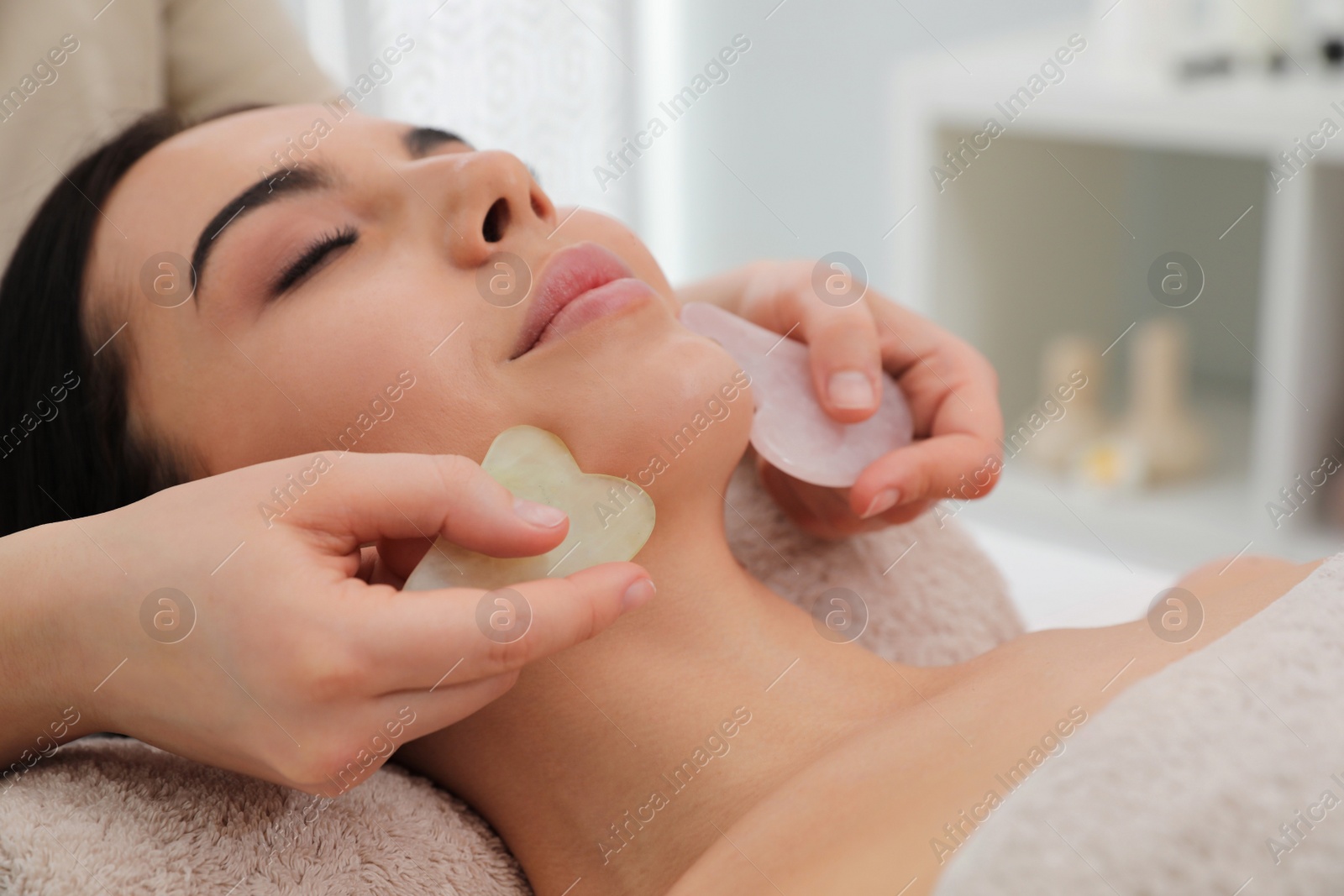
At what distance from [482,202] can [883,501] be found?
39cm

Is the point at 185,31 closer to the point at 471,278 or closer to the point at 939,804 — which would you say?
the point at 471,278

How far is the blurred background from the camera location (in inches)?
79.4

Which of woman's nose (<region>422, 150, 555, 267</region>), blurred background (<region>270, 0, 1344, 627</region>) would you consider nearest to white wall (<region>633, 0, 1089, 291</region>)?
blurred background (<region>270, 0, 1344, 627</region>)

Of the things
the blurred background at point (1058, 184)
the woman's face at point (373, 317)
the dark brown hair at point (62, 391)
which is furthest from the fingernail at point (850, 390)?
the blurred background at point (1058, 184)

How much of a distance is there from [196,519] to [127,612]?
62 millimetres

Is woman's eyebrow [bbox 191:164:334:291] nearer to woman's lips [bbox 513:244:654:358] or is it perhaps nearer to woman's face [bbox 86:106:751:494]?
woman's face [bbox 86:106:751:494]

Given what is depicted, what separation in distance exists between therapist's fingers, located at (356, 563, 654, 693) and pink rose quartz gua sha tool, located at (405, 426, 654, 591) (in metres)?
0.09

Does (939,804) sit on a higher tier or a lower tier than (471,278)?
lower

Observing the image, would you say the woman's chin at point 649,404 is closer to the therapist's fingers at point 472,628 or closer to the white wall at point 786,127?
the therapist's fingers at point 472,628

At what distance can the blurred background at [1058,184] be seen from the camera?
2.02m

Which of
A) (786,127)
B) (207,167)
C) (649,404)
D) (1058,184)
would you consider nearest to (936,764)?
(649,404)

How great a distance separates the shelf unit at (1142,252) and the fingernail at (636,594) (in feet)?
5.76

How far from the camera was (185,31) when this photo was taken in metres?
1.36

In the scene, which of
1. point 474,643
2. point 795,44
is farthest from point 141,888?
point 795,44
